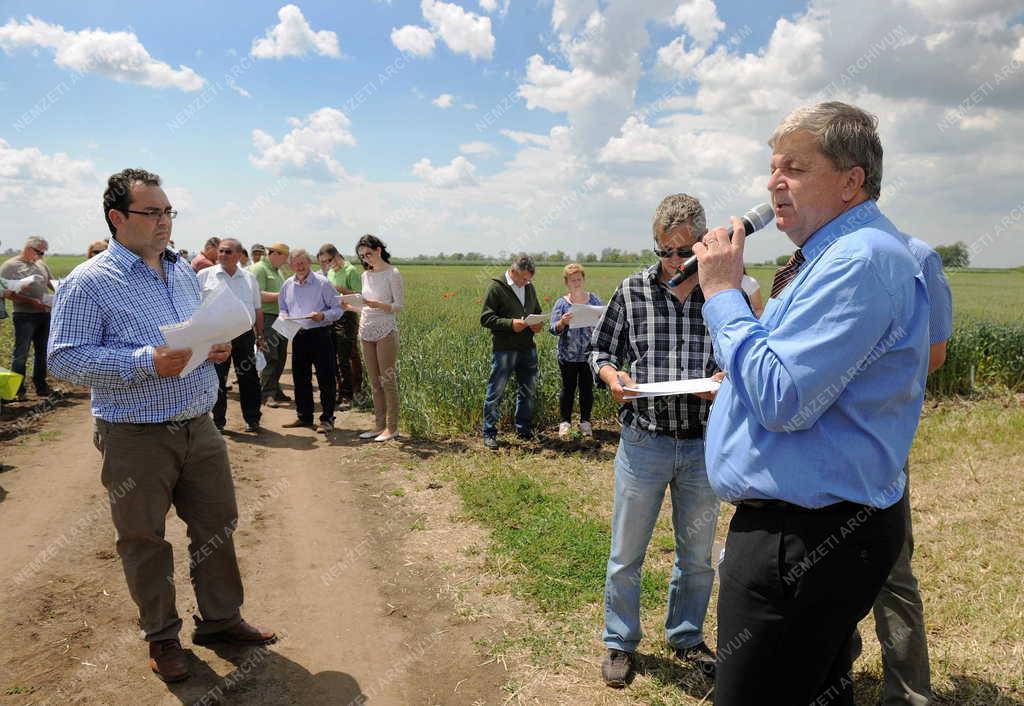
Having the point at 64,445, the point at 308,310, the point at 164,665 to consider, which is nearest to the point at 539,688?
the point at 164,665

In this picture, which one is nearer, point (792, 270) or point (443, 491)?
point (792, 270)

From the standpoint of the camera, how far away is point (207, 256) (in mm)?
8812

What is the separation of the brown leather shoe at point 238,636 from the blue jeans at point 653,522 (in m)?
1.89

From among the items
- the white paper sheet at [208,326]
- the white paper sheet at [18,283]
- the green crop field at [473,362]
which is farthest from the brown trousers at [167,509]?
the white paper sheet at [18,283]

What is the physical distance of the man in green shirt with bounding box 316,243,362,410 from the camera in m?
9.47

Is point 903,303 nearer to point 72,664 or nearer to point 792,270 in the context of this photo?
point 792,270

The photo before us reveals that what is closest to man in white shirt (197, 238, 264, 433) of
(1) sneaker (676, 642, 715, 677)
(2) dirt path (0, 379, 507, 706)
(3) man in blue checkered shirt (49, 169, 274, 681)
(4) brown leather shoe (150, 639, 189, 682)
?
(2) dirt path (0, 379, 507, 706)

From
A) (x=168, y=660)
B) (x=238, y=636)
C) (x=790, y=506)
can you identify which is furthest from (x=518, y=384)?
(x=790, y=506)

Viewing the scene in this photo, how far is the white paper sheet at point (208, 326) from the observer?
117 inches

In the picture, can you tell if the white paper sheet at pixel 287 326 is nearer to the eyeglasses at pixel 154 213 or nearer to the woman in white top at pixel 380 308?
the woman in white top at pixel 380 308

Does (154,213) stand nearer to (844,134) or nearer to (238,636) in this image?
(238,636)

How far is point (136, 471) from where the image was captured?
3127mm

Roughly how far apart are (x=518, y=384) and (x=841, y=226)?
5885 mm

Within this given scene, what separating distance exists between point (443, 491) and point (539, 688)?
114 inches
